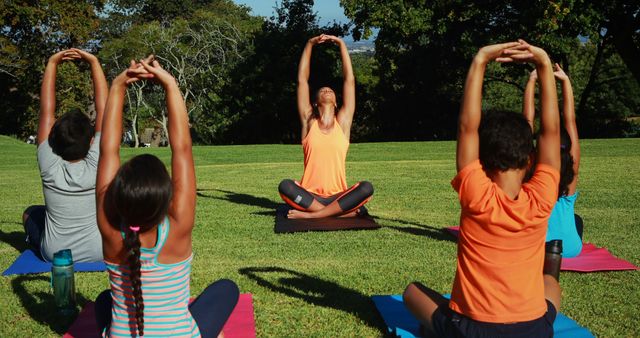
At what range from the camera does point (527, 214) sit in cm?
288

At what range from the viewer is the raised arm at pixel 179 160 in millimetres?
2803

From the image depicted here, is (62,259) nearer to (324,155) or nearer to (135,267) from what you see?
(135,267)

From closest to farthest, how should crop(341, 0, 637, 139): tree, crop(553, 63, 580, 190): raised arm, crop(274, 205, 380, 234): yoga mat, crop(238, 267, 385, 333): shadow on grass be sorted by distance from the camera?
crop(238, 267, 385, 333): shadow on grass < crop(553, 63, 580, 190): raised arm < crop(274, 205, 380, 234): yoga mat < crop(341, 0, 637, 139): tree

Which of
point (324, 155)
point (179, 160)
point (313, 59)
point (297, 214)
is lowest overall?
point (297, 214)

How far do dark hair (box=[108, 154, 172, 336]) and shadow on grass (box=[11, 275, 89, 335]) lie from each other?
1.59 meters

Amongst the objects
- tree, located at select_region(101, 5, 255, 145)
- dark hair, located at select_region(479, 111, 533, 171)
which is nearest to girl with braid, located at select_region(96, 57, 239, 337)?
dark hair, located at select_region(479, 111, 533, 171)

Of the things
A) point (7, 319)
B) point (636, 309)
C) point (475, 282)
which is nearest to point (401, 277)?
point (636, 309)

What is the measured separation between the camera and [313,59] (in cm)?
2856

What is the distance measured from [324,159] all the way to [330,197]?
0.45m

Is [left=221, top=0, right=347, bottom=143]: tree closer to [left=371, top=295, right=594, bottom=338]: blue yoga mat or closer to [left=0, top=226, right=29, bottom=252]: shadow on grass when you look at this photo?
[left=0, top=226, right=29, bottom=252]: shadow on grass

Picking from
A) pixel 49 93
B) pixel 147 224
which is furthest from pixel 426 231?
pixel 147 224

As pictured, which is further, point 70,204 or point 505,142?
point 70,204

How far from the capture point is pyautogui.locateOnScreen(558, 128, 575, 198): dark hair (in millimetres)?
4715

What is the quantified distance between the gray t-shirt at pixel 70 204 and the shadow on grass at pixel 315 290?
50.2 inches
